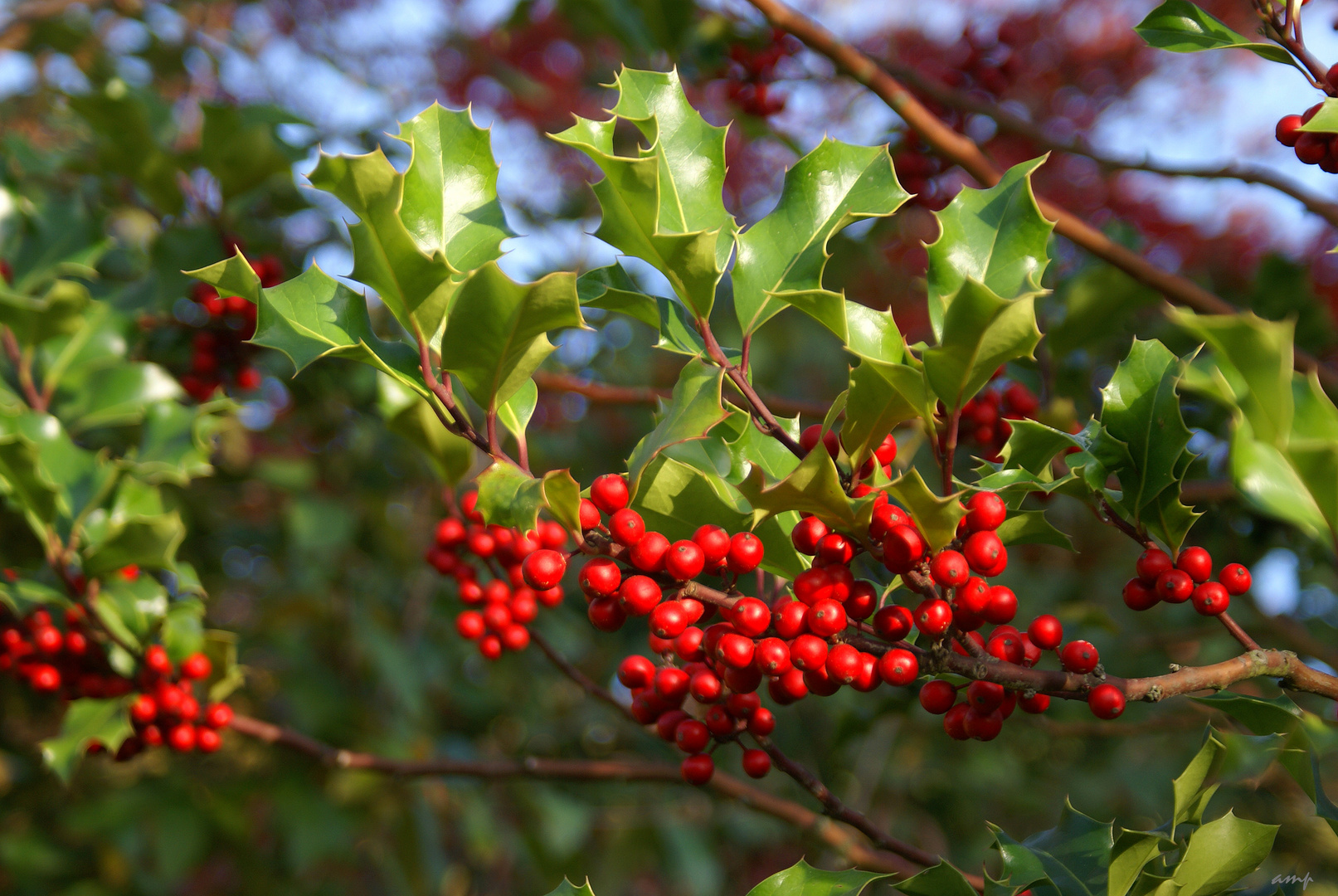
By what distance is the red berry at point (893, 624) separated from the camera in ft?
2.67

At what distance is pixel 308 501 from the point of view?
2.79 meters

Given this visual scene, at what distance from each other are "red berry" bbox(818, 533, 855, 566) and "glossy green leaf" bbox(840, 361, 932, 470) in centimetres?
7

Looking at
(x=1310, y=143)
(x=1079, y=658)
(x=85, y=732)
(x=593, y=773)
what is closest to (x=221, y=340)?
(x=85, y=732)

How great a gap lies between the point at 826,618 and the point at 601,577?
0.20 m

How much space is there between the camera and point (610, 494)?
825mm

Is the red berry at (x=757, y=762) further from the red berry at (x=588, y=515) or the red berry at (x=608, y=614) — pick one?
the red berry at (x=588, y=515)

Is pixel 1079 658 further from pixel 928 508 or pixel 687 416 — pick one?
pixel 687 416

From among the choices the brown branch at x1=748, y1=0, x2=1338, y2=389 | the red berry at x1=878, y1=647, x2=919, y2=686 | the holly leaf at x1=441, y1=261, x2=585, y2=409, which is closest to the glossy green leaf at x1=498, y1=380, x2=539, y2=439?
the holly leaf at x1=441, y1=261, x2=585, y2=409

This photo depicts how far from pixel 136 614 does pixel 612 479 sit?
1038 millimetres

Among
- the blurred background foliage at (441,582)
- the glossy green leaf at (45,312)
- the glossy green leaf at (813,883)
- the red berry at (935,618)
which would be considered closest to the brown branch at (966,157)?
the blurred background foliage at (441,582)

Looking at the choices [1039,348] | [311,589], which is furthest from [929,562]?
[311,589]

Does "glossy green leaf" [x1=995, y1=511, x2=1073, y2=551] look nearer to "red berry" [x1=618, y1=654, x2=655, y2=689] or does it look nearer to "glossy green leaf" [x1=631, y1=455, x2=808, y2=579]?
"glossy green leaf" [x1=631, y1=455, x2=808, y2=579]

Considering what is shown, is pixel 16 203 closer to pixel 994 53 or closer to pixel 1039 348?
pixel 1039 348

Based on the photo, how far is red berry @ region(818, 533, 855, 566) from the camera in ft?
2.64
